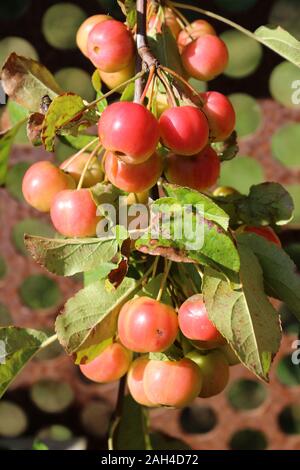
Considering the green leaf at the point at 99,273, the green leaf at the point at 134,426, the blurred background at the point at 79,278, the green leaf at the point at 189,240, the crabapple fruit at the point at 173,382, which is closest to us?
the green leaf at the point at 189,240

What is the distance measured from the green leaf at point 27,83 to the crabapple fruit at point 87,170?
0.06 m

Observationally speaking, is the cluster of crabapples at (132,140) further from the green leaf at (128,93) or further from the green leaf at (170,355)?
the green leaf at (170,355)

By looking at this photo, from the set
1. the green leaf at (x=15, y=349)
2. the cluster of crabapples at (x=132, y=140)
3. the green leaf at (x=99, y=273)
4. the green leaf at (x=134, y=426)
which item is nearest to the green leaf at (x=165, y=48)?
the cluster of crabapples at (x=132, y=140)

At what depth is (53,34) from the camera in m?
1.13

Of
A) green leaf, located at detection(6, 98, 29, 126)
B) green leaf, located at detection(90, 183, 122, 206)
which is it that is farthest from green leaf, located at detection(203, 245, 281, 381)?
green leaf, located at detection(6, 98, 29, 126)

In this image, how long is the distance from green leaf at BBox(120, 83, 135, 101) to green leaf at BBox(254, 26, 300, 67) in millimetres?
166

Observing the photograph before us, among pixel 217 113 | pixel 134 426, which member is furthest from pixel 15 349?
pixel 217 113

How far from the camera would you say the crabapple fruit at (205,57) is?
2.16 feet

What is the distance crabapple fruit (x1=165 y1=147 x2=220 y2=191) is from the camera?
0.61 m

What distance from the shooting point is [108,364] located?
Result: 67 cm

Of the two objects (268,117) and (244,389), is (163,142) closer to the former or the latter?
(268,117)

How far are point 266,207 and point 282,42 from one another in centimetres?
17

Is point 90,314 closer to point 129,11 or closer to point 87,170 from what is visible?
point 87,170
